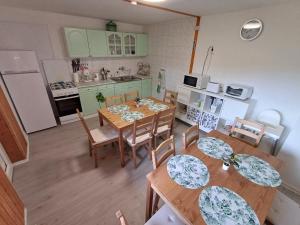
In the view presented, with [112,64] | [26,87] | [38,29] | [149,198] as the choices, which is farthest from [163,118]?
[38,29]

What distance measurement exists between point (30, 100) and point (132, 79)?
242 cm

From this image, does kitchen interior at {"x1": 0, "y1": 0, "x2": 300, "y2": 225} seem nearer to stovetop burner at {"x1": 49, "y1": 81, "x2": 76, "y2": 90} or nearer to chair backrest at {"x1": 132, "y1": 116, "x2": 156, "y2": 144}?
stovetop burner at {"x1": 49, "y1": 81, "x2": 76, "y2": 90}

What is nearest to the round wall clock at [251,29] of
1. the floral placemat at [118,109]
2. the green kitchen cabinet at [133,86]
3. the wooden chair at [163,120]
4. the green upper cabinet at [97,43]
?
the wooden chair at [163,120]

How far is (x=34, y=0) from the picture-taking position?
214 centimetres

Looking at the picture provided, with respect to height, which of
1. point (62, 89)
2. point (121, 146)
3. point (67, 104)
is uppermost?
point (62, 89)

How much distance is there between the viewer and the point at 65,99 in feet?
10.3

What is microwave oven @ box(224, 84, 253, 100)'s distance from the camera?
2385mm

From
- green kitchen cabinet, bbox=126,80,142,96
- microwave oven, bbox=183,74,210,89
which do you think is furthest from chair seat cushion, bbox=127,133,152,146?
green kitchen cabinet, bbox=126,80,142,96

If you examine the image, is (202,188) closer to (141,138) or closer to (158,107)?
(141,138)

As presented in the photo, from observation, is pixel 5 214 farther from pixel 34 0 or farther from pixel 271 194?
pixel 34 0

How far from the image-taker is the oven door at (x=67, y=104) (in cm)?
309

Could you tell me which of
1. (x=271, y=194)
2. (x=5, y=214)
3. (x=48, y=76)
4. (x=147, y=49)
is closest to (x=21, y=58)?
(x=48, y=76)

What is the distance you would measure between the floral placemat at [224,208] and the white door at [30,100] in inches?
128

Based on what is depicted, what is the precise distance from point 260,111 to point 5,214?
3367mm
